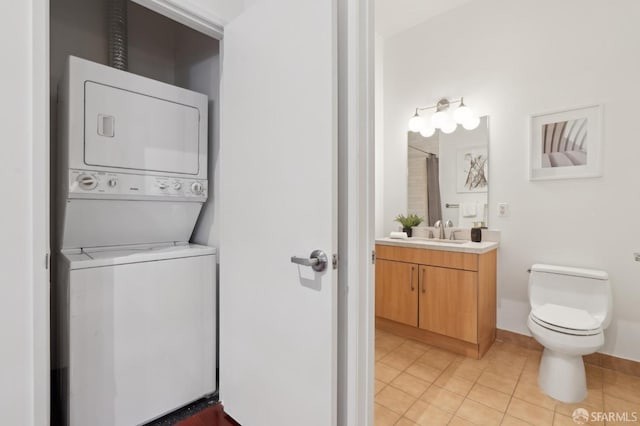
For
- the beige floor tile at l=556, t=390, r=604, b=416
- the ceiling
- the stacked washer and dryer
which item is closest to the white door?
the stacked washer and dryer

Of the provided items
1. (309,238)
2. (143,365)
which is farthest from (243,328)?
(309,238)

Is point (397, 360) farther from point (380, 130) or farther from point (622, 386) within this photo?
point (380, 130)

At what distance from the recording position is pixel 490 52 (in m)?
2.57

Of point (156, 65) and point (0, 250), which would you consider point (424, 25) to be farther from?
point (0, 250)

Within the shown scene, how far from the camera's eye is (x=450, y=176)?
280 cm

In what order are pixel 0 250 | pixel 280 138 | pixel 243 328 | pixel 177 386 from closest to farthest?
pixel 0 250 → pixel 280 138 → pixel 243 328 → pixel 177 386

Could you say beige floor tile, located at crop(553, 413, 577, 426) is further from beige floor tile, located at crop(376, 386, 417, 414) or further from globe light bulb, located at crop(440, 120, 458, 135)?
globe light bulb, located at crop(440, 120, 458, 135)

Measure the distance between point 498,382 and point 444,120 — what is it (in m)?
2.10

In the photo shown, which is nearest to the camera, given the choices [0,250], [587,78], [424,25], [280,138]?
[0,250]

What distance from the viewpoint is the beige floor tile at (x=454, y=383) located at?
1.86 meters

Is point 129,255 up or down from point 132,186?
down

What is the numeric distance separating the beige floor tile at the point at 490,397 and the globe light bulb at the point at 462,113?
206cm

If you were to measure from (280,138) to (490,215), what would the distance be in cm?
214

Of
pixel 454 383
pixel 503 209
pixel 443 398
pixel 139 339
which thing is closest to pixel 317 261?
pixel 139 339
